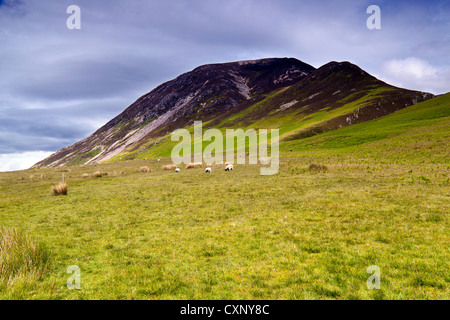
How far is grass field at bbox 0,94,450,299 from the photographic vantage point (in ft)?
24.0

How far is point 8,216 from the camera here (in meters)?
17.9

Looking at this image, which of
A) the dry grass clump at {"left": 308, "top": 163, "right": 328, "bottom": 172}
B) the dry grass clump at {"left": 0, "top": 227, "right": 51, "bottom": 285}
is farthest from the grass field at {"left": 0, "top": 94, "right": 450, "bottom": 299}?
the dry grass clump at {"left": 308, "top": 163, "right": 328, "bottom": 172}

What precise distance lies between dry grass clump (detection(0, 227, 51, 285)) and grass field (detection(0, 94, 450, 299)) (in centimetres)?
13

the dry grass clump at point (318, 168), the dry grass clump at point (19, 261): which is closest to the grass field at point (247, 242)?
the dry grass clump at point (19, 261)

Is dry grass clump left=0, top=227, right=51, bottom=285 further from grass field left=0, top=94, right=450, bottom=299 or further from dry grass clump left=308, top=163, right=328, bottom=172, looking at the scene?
dry grass clump left=308, top=163, right=328, bottom=172

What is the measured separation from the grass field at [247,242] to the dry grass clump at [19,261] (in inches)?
5.0

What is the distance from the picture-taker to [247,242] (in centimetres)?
1118

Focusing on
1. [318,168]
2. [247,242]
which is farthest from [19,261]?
[318,168]

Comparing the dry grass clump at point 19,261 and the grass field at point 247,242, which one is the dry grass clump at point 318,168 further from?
the dry grass clump at point 19,261

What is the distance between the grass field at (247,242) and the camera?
7.32m

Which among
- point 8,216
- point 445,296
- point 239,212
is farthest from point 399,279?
point 8,216
